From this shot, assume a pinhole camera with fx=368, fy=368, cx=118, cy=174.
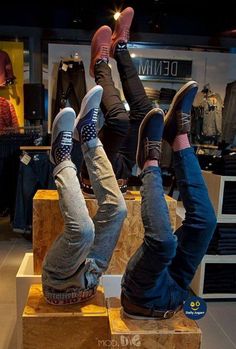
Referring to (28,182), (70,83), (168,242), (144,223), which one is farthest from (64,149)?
(70,83)

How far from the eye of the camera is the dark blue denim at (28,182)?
3.60 m

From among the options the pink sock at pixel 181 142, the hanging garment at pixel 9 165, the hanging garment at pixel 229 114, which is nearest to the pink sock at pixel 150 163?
the pink sock at pixel 181 142

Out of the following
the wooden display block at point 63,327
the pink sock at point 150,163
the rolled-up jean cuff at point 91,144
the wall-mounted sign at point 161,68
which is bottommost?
the wooden display block at point 63,327

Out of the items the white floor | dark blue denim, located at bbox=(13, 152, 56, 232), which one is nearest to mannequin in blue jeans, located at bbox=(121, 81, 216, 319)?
the white floor

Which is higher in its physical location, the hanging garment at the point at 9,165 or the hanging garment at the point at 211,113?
the hanging garment at the point at 211,113

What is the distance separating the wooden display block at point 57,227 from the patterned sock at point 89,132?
16.3 inches

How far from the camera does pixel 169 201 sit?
2.00 m

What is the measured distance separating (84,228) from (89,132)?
1.52ft

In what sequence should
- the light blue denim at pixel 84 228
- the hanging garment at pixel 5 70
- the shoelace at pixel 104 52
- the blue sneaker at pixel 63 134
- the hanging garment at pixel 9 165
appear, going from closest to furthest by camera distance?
the light blue denim at pixel 84 228 < the blue sneaker at pixel 63 134 < the shoelace at pixel 104 52 < the hanging garment at pixel 9 165 < the hanging garment at pixel 5 70

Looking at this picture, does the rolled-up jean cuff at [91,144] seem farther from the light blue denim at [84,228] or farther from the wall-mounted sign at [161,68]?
the wall-mounted sign at [161,68]

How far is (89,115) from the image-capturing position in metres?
1.69

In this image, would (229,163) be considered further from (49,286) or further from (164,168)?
(164,168)

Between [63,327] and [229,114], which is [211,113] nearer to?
[229,114]

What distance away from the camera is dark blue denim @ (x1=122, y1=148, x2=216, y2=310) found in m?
1.37
